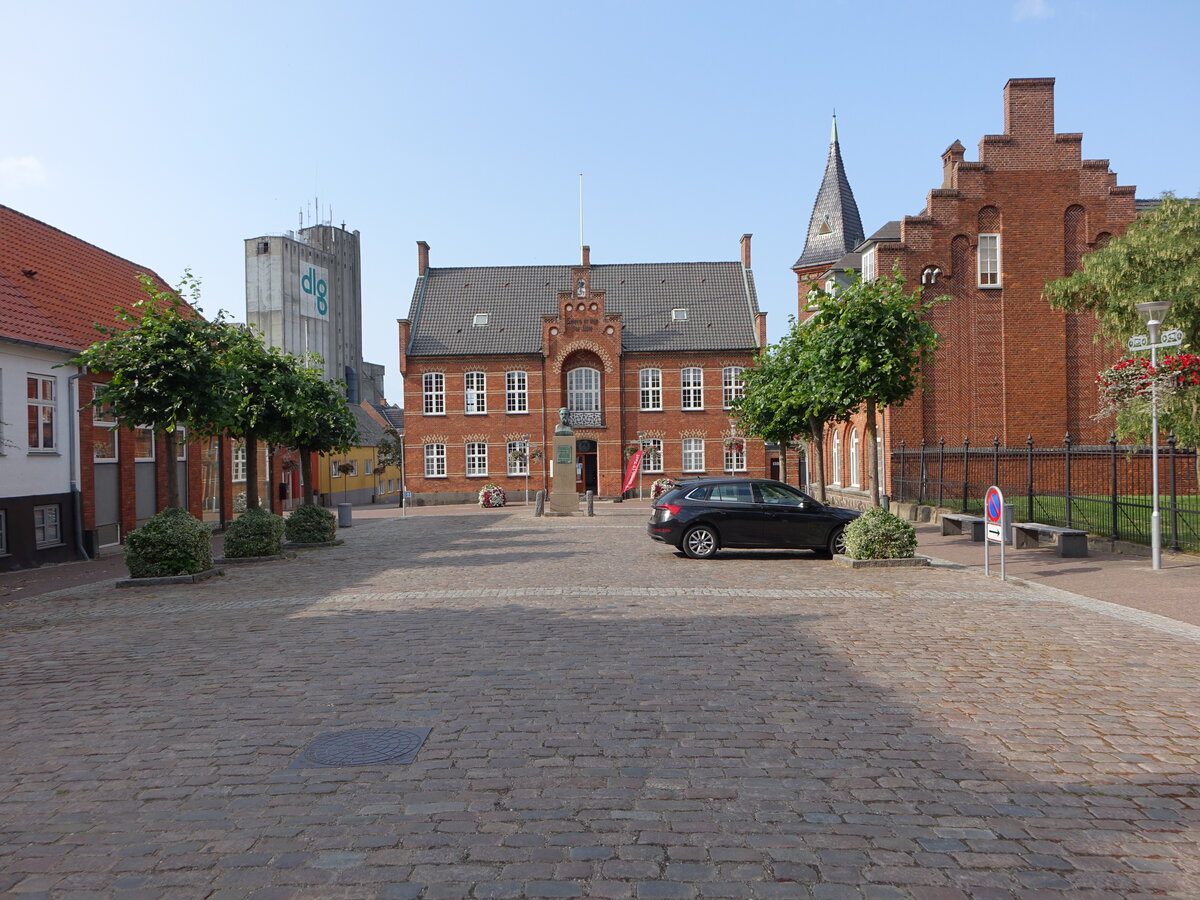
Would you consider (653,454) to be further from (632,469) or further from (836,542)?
(836,542)

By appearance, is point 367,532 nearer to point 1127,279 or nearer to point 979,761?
point 1127,279

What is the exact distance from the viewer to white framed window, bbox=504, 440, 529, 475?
48.5 meters

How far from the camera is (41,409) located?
19.8 meters

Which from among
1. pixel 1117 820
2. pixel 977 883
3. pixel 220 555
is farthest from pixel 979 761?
pixel 220 555

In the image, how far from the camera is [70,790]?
515 centimetres

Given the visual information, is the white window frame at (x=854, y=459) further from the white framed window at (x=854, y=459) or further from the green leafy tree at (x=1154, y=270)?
the green leafy tree at (x=1154, y=270)

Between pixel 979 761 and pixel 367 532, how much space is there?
2453 centimetres

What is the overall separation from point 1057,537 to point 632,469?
28.2 m

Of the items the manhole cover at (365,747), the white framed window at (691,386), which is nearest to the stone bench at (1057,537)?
the manhole cover at (365,747)

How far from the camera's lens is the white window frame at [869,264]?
31.4 metres

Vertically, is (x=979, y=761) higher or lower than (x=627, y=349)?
lower

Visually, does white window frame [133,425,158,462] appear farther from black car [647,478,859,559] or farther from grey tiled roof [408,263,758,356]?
grey tiled roof [408,263,758,356]

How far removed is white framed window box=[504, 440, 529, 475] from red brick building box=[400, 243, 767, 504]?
61 millimetres

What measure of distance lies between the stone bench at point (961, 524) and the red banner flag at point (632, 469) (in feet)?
73.6
